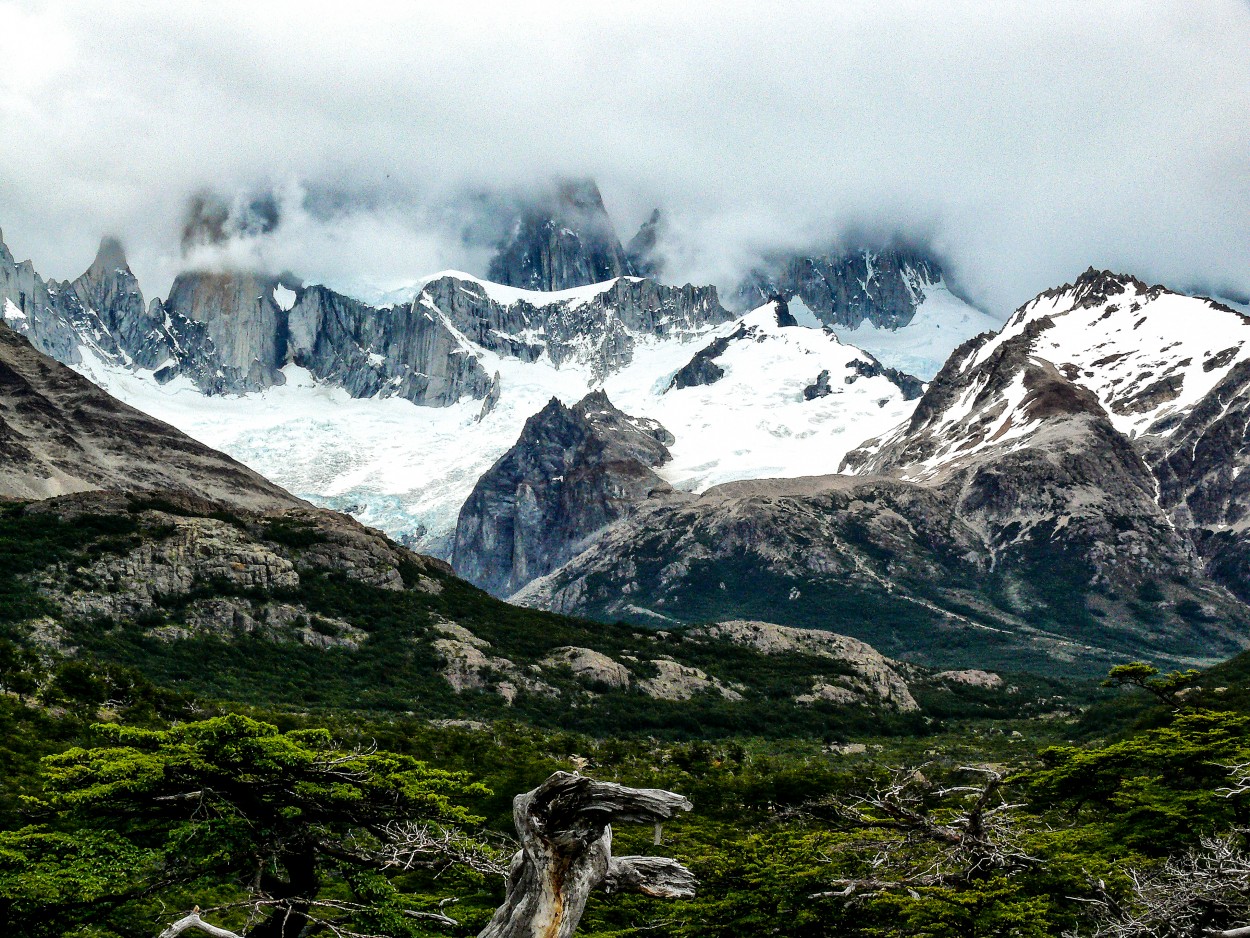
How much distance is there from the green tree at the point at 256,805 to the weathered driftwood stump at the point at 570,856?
4155 millimetres

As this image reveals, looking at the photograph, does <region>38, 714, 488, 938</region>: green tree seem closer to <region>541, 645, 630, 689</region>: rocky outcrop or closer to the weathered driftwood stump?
the weathered driftwood stump

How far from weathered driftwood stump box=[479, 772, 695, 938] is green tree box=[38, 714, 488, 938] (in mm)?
4155

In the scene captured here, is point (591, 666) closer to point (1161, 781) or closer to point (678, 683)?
point (678, 683)

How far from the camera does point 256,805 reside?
73.4ft

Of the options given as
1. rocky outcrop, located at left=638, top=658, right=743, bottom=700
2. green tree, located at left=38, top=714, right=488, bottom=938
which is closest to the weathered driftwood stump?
green tree, located at left=38, top=714, right=488, bottom=938

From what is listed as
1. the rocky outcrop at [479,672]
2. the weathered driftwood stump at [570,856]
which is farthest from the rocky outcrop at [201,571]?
the weathered driftwood stump at [570,856]

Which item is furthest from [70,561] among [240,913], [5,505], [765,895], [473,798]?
[765,895]

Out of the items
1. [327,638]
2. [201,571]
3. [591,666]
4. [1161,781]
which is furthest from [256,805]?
[591,666]

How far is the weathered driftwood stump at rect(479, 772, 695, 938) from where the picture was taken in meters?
16.6

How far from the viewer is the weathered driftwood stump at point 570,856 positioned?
54.5 feet

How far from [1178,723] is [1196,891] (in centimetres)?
2107

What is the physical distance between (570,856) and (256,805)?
841cm

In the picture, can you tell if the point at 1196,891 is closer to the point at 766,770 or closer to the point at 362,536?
→ the point at 766,770

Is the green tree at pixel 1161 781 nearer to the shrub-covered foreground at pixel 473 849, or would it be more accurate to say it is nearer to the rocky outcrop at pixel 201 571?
the shrub-covered foreground at pixel 473 849
